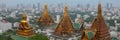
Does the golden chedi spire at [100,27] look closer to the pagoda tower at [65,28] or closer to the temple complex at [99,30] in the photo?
the temple complex at [99,30]

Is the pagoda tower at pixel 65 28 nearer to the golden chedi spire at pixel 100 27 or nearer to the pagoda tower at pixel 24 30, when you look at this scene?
the pagoda tower at pixel 24 30

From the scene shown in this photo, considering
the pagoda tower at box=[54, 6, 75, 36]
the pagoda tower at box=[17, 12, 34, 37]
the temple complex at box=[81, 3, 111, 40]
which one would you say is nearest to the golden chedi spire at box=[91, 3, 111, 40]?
the temple complex at box=[81, 3, 111, 40]

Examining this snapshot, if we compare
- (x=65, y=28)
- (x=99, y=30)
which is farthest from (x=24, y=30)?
(x=99, y=30)

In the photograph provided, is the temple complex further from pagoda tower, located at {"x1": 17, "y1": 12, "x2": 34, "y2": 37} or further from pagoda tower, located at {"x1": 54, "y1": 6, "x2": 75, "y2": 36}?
pagoda tower, located at {"x1": 17, "y1": 12, "x2": 34, "y2": 37}

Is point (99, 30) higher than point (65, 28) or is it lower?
higher

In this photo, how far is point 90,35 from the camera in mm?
8766

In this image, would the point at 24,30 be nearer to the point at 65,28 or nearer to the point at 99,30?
the point at 65,28

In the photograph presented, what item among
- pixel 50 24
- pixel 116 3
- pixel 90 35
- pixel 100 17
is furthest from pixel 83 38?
pixel 116 3

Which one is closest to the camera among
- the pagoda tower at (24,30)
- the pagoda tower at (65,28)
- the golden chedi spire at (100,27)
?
the golden chedi spire at (100,27)

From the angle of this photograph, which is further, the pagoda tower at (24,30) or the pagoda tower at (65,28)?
the pagoda tower at (65,28)

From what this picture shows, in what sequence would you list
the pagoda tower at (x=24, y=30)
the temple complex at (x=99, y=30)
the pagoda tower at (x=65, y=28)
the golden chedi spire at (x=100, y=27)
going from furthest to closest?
the pagoda tower at (x=65, y=28)
the pagoda tower at (x=24, y=30)
the golden chedi spire at (x=100, y=27)
the temple complex at (x=99, y=30)

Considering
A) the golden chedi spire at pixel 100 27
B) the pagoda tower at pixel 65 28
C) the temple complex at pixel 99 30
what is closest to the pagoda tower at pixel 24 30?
the pagoda tower at pixel 65 28

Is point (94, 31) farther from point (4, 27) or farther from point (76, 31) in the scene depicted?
point (4, 27)

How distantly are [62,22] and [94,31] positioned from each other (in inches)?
100
